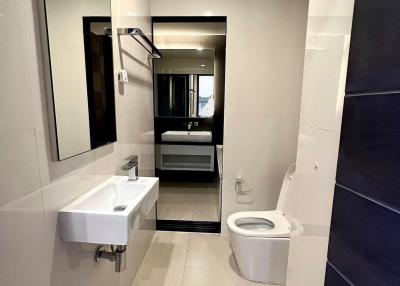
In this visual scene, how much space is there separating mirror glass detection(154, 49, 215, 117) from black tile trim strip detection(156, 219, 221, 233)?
1680 millimetres

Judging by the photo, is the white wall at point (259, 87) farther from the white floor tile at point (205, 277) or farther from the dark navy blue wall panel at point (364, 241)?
the dark navy blue wall panel at point (364, 241)

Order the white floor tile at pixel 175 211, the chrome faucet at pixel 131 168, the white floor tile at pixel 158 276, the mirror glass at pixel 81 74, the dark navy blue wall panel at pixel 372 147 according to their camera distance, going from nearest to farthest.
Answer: the dark navy blue wall panel at pixel 372 147 < the mirror glass at pixel 81 74 < the chrome faucet at pixel 131 168 < the white floor tile at pixel 158 276 < the white floor tile at pixel 175 211

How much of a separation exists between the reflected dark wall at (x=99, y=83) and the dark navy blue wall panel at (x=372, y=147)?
42.9 inches

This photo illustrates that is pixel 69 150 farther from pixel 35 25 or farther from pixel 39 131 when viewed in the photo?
pixel 35 25

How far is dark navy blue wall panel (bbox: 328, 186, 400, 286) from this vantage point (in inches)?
22.7

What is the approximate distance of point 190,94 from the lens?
366 centimetres

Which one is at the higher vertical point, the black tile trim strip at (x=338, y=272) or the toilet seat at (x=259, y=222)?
the black tile trim strip at (x=338, y=272)

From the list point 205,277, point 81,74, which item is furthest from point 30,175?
point 205,277

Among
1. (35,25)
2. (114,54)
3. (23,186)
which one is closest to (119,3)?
(114,54)

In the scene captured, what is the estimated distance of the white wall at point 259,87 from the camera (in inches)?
84.9

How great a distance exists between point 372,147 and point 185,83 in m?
3.22

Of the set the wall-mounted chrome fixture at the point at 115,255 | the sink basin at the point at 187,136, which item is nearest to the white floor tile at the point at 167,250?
the wall-mounted chrome fixture at the point at 115,255

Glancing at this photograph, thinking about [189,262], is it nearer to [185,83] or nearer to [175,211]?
[175,211]

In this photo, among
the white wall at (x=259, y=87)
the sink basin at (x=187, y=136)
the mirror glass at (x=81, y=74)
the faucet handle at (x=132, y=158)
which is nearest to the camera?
the mirror glass at (x=81, y=74)
